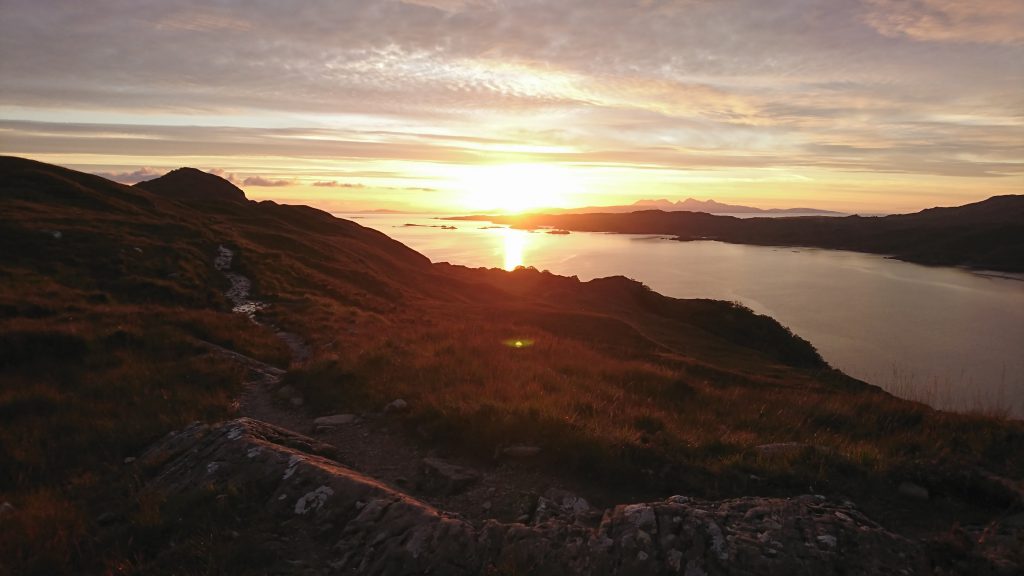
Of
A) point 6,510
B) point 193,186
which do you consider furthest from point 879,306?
point 193,186

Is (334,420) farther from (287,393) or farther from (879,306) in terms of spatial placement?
(879,306)

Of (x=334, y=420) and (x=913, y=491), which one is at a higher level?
(x=913, y=491)

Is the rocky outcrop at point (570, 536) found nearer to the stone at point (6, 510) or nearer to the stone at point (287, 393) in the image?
the stone at point (6, 510)

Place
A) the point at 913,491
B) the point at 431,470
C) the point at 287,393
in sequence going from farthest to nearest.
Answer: the point at 287,393 → the point at 431,470 → the point at 913,491

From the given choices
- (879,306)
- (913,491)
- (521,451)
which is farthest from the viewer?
(879,306)

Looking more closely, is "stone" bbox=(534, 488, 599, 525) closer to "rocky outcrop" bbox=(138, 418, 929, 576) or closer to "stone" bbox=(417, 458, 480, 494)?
"rocky outcrop" bbox=(138, 418, 929, 576)

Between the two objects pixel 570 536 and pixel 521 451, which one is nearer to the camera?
pixel 570 536

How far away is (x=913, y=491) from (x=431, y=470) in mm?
6653

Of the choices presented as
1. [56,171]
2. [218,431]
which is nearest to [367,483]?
[218,431]

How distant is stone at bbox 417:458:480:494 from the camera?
736 cm

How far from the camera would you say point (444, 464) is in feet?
26.0

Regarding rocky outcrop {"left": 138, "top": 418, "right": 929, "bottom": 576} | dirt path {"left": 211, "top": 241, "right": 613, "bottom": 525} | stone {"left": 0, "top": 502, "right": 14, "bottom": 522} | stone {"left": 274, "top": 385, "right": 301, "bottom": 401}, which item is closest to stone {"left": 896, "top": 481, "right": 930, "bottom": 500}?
rocky outcrop {"left": 138, "top": 418, "right": 929, "bottom": 576}

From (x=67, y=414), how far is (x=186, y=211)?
180 feet

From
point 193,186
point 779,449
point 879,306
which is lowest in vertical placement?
point 879,306
